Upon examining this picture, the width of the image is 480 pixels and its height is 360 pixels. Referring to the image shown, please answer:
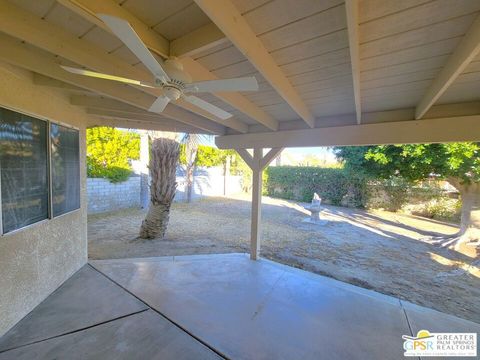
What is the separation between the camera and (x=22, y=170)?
1.97m

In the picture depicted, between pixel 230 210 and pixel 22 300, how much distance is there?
625 centimetres

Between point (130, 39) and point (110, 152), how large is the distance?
771 cm

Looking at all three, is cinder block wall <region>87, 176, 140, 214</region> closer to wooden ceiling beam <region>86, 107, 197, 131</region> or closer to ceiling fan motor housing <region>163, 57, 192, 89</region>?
wooden ceiling beam <region>86, 107, 197, 131</region>

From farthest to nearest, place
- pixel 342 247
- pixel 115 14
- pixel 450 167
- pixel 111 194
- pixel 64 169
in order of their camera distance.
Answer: pixel 111 194, pixel 342 247, pixel 450 167, pixel 64 169, pixel 115 14

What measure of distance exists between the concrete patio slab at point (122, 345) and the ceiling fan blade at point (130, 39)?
2.02 m

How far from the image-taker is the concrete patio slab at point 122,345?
5.65 feet

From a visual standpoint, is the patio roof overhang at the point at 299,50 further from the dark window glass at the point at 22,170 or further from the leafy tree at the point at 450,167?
the leafy tree at the point at 450,167

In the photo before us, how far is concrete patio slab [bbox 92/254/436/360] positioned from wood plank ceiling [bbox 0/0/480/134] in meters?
2.19

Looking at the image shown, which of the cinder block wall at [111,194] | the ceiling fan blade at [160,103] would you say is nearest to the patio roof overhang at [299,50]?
the ceiling fan blade at [160,103]

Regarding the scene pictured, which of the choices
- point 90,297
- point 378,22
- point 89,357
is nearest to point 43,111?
point 90,297

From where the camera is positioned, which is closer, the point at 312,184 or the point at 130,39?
the point at 130,39

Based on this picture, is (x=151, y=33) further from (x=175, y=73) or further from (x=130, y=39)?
(x=130, y=39)

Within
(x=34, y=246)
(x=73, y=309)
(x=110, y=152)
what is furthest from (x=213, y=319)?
(x=110, y=152)

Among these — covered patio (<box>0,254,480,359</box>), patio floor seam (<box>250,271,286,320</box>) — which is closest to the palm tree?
covered patio (<box>0,254,480,359</box>)
